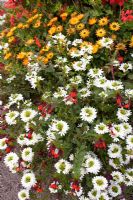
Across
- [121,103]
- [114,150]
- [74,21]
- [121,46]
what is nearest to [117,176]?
[114,150]

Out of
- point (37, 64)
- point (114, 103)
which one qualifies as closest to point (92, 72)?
point (114, 103)

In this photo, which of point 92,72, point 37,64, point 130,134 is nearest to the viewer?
point 130,134

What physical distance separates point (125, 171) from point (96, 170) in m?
0.23

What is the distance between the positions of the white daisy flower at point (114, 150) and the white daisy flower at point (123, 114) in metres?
0.21

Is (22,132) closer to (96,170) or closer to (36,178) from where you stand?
(36,178)

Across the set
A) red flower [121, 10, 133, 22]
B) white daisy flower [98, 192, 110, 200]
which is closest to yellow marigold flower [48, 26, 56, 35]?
red flower [121, 10, 133, 22]

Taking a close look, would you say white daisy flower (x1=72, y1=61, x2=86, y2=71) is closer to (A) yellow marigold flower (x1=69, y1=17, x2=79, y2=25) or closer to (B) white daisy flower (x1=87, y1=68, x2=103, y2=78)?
(B) white daisy flower (x1=87, y1=68, x2=103, y2=78)

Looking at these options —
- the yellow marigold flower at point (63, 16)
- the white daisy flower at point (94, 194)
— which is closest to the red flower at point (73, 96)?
the white daisy flower at point (94, 194)

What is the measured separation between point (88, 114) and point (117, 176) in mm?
504

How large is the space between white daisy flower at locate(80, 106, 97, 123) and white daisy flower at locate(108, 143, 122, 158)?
25 cm

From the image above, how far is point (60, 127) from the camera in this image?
3021 mm

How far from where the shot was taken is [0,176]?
11.4ft

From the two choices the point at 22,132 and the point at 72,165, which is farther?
the point at 22,132

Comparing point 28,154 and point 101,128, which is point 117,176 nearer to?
point 101,128
